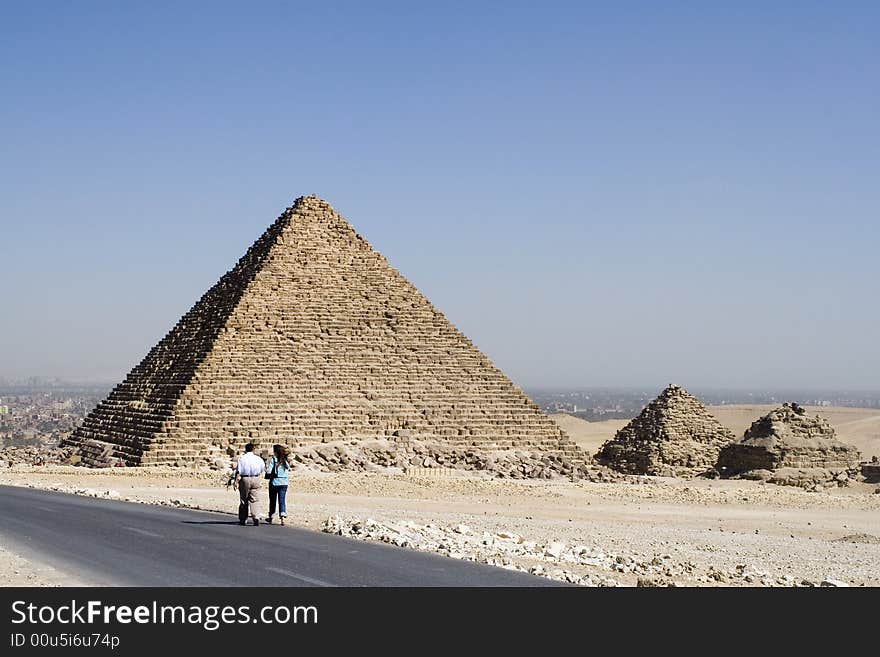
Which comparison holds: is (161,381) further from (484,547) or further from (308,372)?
(484,547)

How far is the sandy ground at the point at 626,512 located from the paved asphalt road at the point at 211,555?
4.08 ft

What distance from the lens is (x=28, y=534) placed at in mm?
12445

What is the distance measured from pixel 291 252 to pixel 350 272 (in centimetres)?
227

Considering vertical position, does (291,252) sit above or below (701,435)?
above

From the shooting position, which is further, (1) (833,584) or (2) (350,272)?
(2) (350,272)

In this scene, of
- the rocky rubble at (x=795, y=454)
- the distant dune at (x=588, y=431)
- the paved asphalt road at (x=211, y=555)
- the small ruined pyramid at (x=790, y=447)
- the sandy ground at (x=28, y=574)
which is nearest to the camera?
the sandy ground at (x=28, y=574)

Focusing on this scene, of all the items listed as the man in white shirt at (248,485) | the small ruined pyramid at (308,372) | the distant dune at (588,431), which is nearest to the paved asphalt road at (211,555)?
the man in white shirt at (248,485)

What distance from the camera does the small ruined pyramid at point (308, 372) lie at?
3125 centimetres

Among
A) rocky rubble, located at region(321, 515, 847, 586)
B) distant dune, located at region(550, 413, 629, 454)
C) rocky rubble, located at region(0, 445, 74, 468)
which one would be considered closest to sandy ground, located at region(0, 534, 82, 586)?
rocky rubble, located at region(321, 515, 847, 586)

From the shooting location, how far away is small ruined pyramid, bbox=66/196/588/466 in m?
31.2

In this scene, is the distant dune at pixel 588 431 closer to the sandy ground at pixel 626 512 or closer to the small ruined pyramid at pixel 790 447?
the small ruined pyramid at pixel 790 447
